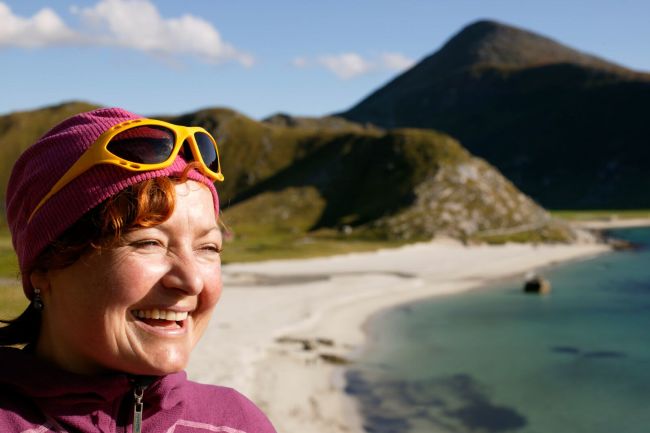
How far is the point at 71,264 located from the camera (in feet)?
8.32

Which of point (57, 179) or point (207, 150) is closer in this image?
point (57, 179)

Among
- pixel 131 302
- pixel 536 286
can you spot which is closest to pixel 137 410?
A: pixel 131 302

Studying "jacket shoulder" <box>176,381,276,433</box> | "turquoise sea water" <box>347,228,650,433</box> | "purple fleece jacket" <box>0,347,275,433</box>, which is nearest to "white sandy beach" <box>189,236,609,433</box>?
"turquoise sea water" <box>347,228,650,433</box>

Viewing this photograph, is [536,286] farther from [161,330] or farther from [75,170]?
[75,170]

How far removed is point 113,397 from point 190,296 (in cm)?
51

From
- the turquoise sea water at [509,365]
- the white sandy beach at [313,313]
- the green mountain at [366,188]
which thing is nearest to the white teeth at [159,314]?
the white sandy beach at [313,313]

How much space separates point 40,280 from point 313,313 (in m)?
34.6

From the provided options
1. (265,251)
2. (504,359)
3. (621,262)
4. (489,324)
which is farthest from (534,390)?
(621,262)

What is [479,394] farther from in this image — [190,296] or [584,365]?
[190,296]

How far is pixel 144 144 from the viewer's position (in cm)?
258

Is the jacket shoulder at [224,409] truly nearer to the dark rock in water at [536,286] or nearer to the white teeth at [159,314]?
the white teeth at [159,314]

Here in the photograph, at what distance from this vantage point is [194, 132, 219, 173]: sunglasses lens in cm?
293

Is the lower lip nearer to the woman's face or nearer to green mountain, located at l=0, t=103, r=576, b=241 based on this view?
the woman's face

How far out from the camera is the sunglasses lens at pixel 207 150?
2.93 meters
